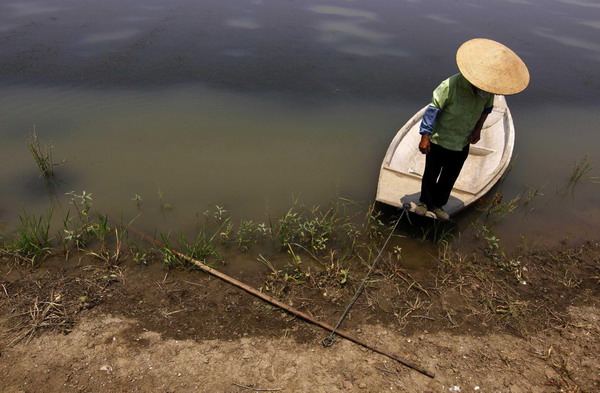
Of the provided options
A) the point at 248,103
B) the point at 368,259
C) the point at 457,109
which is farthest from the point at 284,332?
the point at 248,103

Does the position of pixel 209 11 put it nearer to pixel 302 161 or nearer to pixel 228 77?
pixel 228 77

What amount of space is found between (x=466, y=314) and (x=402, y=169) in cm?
215

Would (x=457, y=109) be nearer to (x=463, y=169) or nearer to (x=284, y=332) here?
(x=463, y=169)

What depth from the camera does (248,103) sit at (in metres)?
6.76

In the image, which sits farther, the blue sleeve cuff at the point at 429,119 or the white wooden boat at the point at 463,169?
the white wooden boat at the point at 463,169

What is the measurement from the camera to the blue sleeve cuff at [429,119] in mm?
3348

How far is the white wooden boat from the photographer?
437cm

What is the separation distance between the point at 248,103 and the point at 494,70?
4530 millimetres

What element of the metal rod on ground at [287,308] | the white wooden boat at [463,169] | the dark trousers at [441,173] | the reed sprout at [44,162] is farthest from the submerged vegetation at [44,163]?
the dark trousers at [441,173]

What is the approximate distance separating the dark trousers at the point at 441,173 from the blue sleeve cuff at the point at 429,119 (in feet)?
1.09

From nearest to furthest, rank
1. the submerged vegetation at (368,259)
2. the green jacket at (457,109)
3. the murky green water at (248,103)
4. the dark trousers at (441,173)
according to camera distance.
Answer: the green jacket at (457,109)
the submerged vegetation at (368,259)
the dark trousers at (441,173)
the murky green water at (248,103)

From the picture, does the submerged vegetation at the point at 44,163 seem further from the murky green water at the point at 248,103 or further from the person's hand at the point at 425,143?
the person's hand at the point at 425,143

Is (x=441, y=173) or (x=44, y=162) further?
(x=44, y=162)

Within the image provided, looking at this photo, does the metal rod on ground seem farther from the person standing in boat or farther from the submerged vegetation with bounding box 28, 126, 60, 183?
the submerged vegetation with bounding box 28, 126, 60, 183
